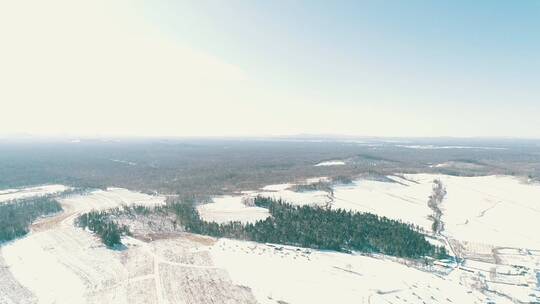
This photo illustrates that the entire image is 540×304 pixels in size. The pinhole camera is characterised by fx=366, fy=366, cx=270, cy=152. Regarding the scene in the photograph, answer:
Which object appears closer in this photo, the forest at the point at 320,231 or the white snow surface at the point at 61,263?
the white snow surface at the point at 61,263

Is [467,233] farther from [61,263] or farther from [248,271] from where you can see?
[61,263]

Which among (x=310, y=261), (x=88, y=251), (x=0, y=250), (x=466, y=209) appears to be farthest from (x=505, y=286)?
(x=0, y=250)

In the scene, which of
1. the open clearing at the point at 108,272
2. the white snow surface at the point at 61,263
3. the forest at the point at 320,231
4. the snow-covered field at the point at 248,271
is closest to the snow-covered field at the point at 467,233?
the snow-covered field at the point at 248,271

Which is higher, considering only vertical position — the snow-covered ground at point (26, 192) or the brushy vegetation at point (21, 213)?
the brushy vegetation at point (21, 213)

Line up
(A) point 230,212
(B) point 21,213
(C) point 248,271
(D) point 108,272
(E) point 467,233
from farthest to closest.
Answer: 1. (A) point 230,212
2. (B) point 21,213
3. (E) point 467,233
4. (C) point 248,271
5. (D) point 108,272

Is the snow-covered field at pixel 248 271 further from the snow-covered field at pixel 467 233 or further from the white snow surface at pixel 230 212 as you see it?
the white snow surface at pixel 230 212

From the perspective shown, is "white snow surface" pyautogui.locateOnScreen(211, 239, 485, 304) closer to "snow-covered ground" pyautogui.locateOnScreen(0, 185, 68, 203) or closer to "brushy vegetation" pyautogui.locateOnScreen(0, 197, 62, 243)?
"brushy vegetation" pyautogui.locateOnScreen(0, 197, 62, 243)

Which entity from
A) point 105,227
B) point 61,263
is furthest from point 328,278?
point 105,227
